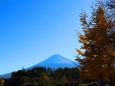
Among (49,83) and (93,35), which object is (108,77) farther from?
(49,83)

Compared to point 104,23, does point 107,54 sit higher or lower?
lower

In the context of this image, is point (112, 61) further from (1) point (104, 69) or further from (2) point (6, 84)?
(2) point (6, 84)

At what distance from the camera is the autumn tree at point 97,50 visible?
1792cm

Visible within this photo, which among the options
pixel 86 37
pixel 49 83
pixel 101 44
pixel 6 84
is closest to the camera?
pixel 101 44

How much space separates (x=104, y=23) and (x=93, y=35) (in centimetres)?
109

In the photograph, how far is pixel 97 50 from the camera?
60.8ft

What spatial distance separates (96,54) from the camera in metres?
18.6

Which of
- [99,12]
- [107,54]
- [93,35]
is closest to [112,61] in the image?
[107,54]

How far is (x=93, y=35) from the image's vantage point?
60.8 feet

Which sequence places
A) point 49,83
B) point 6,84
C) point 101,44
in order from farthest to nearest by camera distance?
point 6,84
point 49,83
point 101,44

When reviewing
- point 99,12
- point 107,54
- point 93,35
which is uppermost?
point 99,12

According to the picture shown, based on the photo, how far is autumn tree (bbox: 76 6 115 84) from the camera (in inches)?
706

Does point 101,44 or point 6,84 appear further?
point 6,84

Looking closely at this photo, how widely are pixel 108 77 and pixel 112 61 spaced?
2118mm
